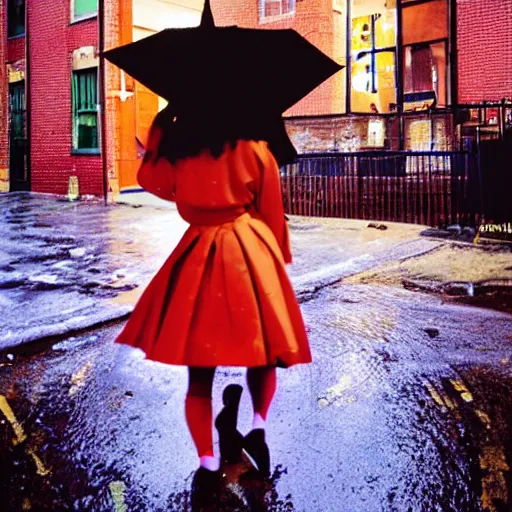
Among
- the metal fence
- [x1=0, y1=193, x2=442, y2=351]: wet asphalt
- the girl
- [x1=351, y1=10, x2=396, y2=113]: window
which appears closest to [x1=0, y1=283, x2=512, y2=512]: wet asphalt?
the girl

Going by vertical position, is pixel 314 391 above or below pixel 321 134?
below

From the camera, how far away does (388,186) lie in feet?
38.3

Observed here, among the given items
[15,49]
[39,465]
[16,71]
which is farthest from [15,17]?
[39,465]

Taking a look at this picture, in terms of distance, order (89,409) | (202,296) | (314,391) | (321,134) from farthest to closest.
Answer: (321,134)
(314,391)
(89,409)
(202,296)

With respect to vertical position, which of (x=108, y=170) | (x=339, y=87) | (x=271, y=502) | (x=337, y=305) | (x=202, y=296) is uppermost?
(x=339, y=87)

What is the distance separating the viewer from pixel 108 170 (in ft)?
57.7

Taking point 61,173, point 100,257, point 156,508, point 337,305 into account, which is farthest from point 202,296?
point 61,173

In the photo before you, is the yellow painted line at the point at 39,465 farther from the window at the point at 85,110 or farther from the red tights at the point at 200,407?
the window at the point at 85,110

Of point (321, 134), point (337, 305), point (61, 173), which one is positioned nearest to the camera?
point (337, 305)

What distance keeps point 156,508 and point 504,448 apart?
5.81 ft

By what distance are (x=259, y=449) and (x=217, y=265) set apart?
0.93 metres

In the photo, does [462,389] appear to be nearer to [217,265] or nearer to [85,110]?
[217,265]

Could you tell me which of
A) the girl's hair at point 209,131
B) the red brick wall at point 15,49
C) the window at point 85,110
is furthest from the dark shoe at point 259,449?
the red brick wall at point 15,49

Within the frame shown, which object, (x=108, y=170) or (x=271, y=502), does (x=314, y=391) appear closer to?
(x=271, y=502)
